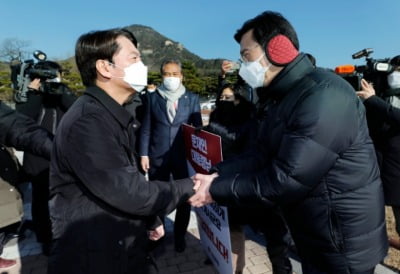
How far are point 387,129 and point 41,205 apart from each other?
3967 mm

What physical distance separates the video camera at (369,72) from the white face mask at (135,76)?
1.99 m

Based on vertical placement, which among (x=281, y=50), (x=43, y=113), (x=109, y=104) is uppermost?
(x=281, y=50)

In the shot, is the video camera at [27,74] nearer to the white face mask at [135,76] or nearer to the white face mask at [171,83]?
the white face mask at [171,83]

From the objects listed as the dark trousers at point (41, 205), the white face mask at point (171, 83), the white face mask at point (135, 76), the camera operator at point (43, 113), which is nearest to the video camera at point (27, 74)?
the camera operator at point (43, 113)

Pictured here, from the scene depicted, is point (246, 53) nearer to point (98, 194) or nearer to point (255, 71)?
point (255, 71)

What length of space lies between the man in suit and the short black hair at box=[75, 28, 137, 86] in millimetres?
1986

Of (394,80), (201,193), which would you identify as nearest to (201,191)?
(201,193)

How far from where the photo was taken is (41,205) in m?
3.58

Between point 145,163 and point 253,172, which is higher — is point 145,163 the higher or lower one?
the lower one

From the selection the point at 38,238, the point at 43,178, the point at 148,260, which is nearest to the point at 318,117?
the point at 148,260

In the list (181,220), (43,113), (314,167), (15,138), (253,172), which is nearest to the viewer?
(314,167)

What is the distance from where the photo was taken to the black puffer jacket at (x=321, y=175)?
128 centimetres

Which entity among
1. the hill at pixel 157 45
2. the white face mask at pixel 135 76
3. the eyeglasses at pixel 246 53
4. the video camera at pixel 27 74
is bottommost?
the hill at pixel 157 45

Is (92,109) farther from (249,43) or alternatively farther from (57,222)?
(249,43)
